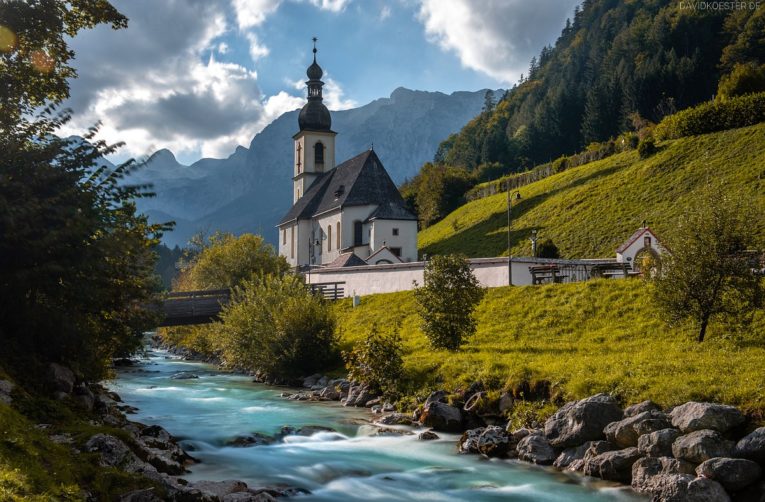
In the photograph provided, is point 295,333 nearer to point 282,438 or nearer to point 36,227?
point 282,438

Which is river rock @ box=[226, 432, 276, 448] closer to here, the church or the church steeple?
the church

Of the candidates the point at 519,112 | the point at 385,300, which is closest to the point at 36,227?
the point at 385,300

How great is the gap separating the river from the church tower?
66.2 meters

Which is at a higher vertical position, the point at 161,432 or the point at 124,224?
the point at 124,224

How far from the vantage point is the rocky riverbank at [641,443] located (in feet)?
38.7

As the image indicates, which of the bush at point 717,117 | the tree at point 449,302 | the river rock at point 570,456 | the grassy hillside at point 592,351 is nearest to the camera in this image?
the river rock at point 570,456

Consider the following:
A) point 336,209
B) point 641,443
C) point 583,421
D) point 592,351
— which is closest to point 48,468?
point 641,443

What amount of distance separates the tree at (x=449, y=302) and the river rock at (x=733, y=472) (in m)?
14.4

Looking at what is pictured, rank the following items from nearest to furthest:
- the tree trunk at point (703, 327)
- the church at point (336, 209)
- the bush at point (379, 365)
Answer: the tree trunk at point (703, 327)
the bush at point (379, 365)
the church at point (336, 209)

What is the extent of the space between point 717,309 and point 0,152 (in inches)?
785

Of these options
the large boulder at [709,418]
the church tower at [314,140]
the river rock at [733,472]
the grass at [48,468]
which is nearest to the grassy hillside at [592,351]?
the large boulder at [709,418]

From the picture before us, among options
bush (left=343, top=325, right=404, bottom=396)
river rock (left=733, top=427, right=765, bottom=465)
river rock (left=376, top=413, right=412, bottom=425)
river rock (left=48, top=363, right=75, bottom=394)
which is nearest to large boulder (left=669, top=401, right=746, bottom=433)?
river rock (left=733, top=427, right=765, bottom=465)

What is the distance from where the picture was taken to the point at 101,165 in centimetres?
1527

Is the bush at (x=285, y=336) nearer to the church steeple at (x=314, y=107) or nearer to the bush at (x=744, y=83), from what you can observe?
the bush at (x=744, y=83)
